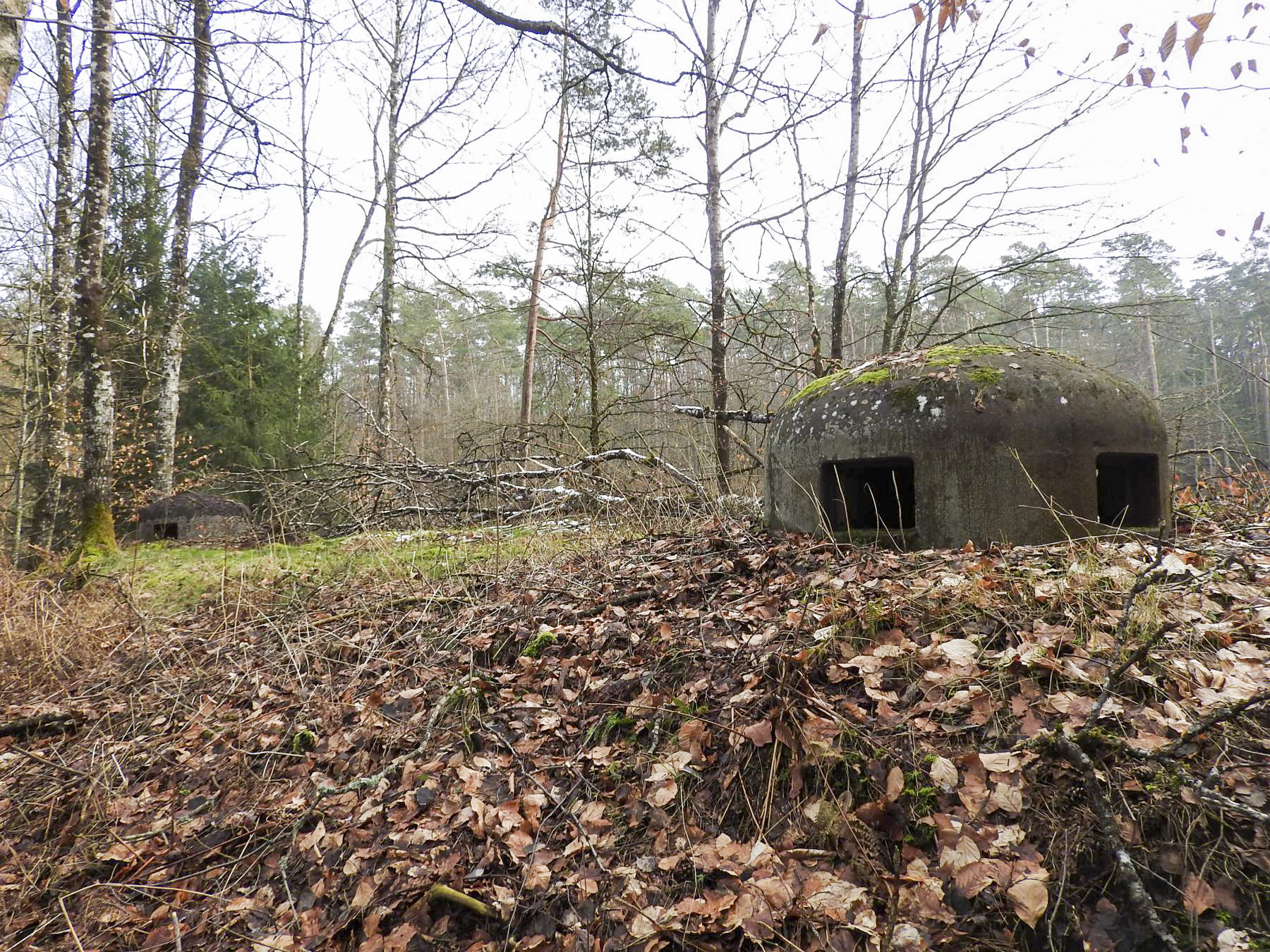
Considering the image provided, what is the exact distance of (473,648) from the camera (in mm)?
3889

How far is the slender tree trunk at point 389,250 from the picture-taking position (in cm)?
1166

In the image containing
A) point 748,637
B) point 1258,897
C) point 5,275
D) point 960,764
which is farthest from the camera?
point 5,275

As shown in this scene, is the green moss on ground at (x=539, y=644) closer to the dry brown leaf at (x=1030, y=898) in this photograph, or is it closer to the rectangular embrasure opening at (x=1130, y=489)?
the dry brown leaf at (x=1030, y=898)

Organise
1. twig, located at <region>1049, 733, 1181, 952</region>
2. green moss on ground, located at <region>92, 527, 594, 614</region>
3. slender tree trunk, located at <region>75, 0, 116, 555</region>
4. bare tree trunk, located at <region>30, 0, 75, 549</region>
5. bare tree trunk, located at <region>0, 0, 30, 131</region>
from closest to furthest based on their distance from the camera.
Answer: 1. twig, located at <region>1049, 733, 1181, 952</region>
2. bare tree trunk, located at <region>0, 0, 30, 131</region>
3. green moss on ground, located at <region>92, 527, 594, 614</region>
4. slender tree trunk, located at <region>75, 0, 116, 555</region>
5. bare tree trunk, located at <region>30, 0, 75, 549</region>

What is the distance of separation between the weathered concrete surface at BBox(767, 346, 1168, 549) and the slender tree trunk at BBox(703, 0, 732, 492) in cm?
447

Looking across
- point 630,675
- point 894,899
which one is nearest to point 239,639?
point 630,675

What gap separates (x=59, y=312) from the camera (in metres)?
8.45

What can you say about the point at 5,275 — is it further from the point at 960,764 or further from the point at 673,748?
the point at 960,764

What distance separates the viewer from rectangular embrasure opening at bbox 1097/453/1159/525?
13.1 ft

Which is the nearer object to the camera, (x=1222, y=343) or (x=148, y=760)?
(x=148, y=760)

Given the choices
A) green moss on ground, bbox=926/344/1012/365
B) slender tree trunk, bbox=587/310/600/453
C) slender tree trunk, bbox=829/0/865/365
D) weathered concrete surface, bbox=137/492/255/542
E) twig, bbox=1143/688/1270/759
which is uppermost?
slender tree trunk, bbox=829/0/865/365

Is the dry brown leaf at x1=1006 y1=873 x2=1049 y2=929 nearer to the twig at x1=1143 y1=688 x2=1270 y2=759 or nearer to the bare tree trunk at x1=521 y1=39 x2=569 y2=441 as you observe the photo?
the twig at x1=1143 y1=688 x2=1270 y2=759

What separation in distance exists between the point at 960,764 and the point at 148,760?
4261 millimetres

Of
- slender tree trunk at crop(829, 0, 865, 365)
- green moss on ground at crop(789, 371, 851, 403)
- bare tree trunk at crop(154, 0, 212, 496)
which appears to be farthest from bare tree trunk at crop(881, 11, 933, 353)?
bare tree trunk at crop(154, 0, 212, 496)
